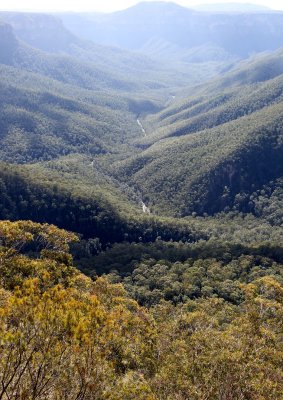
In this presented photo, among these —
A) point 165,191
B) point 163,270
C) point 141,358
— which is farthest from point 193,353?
point 165,191

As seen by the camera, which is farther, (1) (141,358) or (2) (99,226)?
(2) (99,226)

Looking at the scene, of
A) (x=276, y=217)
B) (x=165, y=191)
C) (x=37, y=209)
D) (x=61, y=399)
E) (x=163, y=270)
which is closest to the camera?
(x=61, y=399)

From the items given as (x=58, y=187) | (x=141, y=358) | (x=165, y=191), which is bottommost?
(x=165, y=191)

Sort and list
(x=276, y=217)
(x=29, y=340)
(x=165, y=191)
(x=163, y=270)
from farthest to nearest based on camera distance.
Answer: (x=165, y=191), (x=276, y=217), (x=163, y=270), (x=29, y=340)

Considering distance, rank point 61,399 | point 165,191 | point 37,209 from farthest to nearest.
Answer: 1. point 165,191
2. point 37,209
3. point 61,399

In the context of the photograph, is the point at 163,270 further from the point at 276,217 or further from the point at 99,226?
the point at 276,217

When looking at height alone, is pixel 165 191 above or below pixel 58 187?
below

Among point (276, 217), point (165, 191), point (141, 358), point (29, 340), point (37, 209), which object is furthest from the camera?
point (165, 191)

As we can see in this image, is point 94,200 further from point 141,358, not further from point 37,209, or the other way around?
point 141,358

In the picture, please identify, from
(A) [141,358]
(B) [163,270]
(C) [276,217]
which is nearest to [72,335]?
(A) [141,358]
